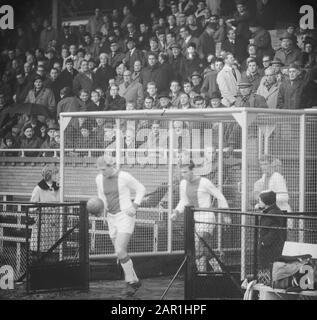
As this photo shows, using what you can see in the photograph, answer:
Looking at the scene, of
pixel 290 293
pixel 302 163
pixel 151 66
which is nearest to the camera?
pixel 290 293

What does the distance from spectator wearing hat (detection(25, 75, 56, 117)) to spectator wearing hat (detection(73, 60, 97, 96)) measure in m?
0.60

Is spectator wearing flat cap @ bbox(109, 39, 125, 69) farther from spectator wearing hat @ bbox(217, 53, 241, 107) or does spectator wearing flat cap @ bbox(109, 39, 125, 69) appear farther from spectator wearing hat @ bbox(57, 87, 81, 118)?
spectator wearing hat @ bbox(217, 53, 241, 107)

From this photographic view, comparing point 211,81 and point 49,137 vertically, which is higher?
point 211,81

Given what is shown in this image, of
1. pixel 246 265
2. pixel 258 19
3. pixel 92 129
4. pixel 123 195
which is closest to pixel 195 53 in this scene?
pixel 258 19

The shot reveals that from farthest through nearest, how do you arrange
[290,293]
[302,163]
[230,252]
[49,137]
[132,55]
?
1. [132,55]
2. [49,137]
3. [230,252]
4. [302,163]
5. [290,293]

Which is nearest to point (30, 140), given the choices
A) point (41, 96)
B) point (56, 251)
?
point (41, 96)

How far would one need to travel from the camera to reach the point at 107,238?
12.4 meters

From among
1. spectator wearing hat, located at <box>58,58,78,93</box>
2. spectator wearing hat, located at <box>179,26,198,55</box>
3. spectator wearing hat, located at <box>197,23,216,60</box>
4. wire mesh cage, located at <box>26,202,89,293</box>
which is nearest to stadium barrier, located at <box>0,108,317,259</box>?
wire mesh cage, located at <box>26,202,89,293</box>

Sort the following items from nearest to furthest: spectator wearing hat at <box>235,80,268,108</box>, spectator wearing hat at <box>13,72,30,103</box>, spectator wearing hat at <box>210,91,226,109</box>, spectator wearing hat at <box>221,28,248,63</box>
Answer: spectator wearing hat at <box>235,80,268,108</box>
spectator wearing hat at <box>210,91,226,109</box>
spectator wearing hat at <box>221,28,248,63</box>
spectator wearing hat at <box>13,72,30,103</box>

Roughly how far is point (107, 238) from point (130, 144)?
4.16 ft

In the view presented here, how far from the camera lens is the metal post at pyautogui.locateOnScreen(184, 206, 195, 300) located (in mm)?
9445

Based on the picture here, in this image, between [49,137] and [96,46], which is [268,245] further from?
[96,46]

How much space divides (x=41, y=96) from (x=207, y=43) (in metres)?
3.70

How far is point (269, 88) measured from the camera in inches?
517
